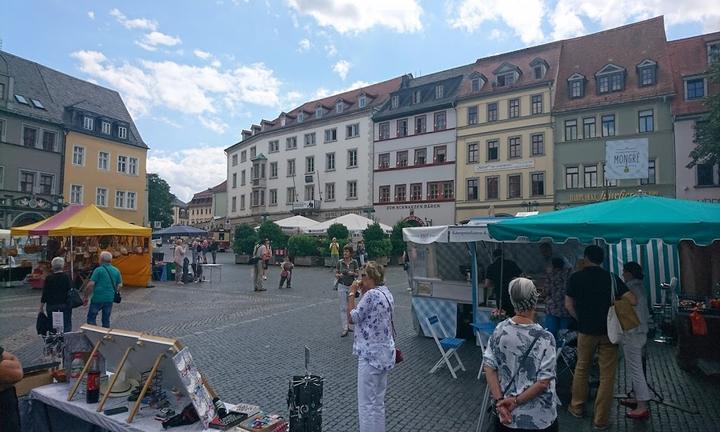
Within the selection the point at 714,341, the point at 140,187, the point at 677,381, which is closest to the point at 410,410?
the point at 677,381

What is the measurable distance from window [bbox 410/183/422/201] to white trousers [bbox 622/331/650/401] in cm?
3537

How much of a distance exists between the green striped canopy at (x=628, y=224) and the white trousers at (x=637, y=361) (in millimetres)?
1167

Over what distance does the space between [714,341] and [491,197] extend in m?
29.9

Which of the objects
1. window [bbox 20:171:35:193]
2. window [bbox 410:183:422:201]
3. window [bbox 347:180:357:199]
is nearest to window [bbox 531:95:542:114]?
window [bbox 410:183:422:201]

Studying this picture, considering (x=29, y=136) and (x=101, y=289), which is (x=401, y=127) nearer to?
(x=29, y=136)

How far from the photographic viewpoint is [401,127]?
42.5 m

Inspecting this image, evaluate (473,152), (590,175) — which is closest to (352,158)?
(473,152)

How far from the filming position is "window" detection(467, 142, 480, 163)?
123ft

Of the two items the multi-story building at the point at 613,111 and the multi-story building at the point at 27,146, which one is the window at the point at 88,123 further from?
the multi-story building at the point at 613,111

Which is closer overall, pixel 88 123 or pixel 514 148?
pixel 514 148

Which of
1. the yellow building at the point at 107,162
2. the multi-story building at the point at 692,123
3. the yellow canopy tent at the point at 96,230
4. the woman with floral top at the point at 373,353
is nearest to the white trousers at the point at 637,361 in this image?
the woman with floral top at the point at 373,353

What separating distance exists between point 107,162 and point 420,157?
97.5 feet

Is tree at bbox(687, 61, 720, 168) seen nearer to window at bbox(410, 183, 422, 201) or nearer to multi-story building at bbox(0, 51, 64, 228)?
window at bbox(410, 183, 422, 201)

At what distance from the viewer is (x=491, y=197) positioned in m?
36.4
